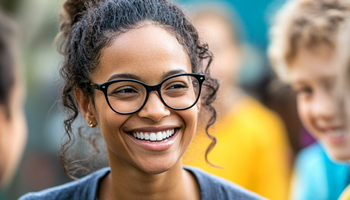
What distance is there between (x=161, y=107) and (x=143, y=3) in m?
0.58

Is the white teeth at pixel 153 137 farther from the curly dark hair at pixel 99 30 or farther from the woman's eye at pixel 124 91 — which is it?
the curly dark hair at pixel 99 30

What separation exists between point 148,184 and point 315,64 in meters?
1.48

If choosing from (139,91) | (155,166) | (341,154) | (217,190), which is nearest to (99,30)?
(139,91)

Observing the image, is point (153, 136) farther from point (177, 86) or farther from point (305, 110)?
point (305, 110)

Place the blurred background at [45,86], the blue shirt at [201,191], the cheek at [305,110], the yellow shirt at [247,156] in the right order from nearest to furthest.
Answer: the blue shirt at [201,191], the cheek at [305,110], the yellow shirt at [247,156], the blurred background at [45,86]

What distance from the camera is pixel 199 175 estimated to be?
2219 millimetres

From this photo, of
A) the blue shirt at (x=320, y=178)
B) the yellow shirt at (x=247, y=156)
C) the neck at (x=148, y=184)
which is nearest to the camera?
the neck at (x=148, y=184)

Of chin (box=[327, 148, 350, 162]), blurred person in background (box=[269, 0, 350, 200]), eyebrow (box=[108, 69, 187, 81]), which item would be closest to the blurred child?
blurred person in background (box=[269, 0, 350, 200])

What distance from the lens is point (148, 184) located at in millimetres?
2025

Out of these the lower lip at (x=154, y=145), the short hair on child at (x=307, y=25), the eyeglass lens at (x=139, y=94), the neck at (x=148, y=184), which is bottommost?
the neck at (x=148, y=184)

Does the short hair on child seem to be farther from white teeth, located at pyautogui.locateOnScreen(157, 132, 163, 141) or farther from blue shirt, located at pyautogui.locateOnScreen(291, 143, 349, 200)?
white teeth, located at pyautogui.locateOnScreen(157, 132, 163, 141)

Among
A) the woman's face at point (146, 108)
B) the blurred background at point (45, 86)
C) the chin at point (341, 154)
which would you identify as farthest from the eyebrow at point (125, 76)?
the blurred background at point (45, 86)

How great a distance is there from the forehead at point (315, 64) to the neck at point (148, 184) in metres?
1.20

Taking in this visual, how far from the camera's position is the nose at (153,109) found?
1786 millimetres
